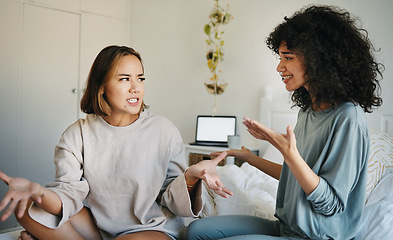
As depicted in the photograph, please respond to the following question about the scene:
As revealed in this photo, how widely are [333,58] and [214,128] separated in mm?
2323

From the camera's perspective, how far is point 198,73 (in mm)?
3797

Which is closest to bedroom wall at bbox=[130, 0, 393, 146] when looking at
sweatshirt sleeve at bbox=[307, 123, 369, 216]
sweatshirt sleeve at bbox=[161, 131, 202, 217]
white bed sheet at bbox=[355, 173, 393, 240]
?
white bed sheet at bbox=[355, 173, 393, 240]

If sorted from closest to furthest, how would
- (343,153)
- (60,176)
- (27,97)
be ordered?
(343,153), (60,176), (27,97)

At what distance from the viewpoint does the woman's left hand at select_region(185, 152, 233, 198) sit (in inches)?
47.8

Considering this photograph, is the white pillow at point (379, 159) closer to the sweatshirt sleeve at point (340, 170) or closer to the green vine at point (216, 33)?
the sweatshirt sleeve at point (340, 170)

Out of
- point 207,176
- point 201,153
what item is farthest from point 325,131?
point 201,153

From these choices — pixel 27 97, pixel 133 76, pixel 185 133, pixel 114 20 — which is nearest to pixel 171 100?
pixel 185 133

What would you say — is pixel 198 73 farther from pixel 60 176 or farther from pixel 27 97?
pixel 60 176

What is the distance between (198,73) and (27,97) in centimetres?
160

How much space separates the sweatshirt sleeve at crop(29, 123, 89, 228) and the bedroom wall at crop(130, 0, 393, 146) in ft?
6.09

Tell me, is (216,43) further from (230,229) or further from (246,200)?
(230,229)

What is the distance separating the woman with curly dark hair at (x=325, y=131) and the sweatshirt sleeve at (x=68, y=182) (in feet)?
1.76

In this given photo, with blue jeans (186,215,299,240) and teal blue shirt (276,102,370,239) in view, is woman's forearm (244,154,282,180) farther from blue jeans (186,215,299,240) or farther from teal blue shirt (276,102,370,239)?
teal blue shirt (276,102,370,239)

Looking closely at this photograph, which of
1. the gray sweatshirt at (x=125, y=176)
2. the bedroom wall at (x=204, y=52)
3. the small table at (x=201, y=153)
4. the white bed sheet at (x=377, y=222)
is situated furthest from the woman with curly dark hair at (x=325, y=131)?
the small table at (x=201, y=153)
